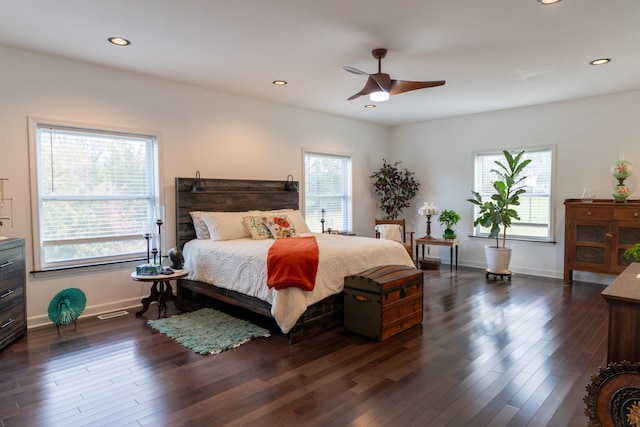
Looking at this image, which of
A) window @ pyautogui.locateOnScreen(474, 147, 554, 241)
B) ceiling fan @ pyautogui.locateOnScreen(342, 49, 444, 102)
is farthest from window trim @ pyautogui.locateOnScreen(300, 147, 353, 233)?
ceiling fan @ pyautogui.locateOnScreen(342, 49, 444, 102)

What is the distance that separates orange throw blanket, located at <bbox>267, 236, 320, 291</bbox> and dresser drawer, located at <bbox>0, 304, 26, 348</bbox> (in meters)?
2.15

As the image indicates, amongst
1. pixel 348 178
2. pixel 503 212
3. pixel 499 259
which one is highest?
pixel 348 178

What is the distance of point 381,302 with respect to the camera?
324cm

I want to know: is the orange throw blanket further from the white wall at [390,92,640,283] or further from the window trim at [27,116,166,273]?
the white wall at [390,92,640,283]

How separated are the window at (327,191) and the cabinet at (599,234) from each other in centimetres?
339

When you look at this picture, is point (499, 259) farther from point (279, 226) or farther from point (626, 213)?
point (279, 226)

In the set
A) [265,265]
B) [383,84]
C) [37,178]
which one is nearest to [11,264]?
[37,178]

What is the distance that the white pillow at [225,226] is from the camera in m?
4.43

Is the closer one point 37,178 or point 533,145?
point 37,178

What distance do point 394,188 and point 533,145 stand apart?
237 centimetres

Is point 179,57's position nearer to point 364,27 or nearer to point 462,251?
point 364,27

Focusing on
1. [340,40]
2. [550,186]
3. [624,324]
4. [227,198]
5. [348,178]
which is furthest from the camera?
[348,178]

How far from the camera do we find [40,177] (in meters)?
3.71

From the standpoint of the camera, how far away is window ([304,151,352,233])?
6.28 m
